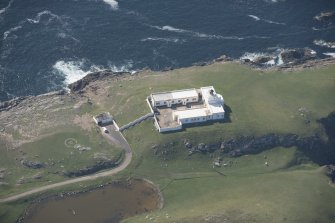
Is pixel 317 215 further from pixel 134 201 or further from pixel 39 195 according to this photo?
pixel 39 195

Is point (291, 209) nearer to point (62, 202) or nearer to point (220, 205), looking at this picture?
point (220, 205)

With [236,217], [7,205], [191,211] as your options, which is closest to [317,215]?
[236,217]

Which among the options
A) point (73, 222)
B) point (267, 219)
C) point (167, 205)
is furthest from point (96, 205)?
point (267, 219)

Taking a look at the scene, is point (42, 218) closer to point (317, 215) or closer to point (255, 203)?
point (255, 203)

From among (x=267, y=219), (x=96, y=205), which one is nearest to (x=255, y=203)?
(x=267, y=219)

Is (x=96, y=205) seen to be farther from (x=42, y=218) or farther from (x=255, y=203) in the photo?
(x=255, y=203)

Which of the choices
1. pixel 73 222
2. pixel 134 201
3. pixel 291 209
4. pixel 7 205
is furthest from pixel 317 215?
pixel 7 205
